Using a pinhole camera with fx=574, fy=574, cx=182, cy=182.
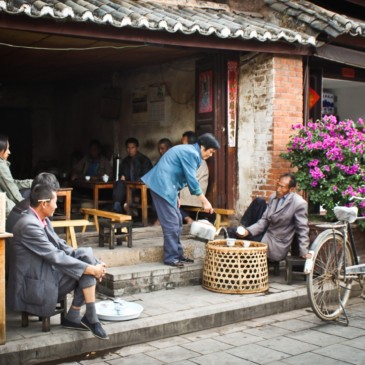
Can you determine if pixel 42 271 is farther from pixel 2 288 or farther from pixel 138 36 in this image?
pixel 138 36

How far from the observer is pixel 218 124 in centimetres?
963

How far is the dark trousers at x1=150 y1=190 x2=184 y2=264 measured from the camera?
7602 millimetres

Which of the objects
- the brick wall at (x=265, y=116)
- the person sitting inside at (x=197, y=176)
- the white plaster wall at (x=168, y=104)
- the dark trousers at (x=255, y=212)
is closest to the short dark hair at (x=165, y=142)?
the white plaster wall at (x=168, y=104)

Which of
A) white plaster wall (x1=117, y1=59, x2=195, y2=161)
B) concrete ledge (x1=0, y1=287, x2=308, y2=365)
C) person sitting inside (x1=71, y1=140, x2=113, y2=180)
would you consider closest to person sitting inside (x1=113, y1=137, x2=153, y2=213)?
white plaster wall (x1=117, y1=59, x2=195, y2=161)

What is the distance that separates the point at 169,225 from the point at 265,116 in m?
2.78

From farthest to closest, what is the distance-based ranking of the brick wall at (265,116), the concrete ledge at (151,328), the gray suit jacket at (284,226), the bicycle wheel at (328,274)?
the brick wall at (265,116), the gray suit jacket at (284,226), the bicycle wheel at (328,274), the concrete ledge at (151,328)

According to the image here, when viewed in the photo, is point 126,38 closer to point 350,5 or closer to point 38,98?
point 350,5

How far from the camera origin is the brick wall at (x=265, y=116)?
917 cm

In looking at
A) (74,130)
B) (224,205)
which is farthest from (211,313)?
(74,130)

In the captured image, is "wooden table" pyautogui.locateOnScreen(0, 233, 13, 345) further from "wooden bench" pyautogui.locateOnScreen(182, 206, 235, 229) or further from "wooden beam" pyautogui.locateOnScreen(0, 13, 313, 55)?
"wooden bench" pyautogui.locateOnScreen(182, 206, 235, 229)

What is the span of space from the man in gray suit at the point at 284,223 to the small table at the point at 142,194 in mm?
2141

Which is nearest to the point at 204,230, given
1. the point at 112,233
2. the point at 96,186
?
the point at 112,233

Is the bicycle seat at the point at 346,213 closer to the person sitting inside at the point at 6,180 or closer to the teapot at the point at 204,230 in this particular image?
the teapot at the point at 204,230

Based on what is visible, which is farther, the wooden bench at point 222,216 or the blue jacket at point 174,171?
the wooden bench at point 222,216
